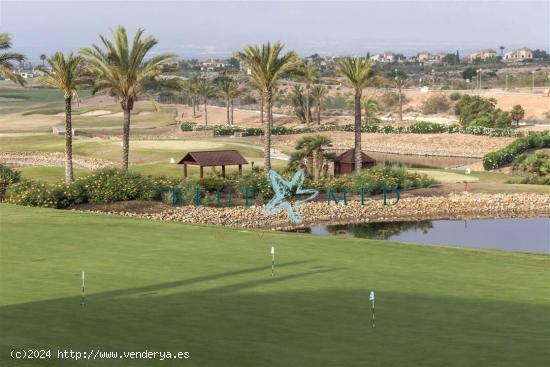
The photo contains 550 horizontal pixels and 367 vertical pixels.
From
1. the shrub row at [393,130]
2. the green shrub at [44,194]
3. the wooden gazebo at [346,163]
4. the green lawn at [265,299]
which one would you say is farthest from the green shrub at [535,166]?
the green lawn at [265,299]

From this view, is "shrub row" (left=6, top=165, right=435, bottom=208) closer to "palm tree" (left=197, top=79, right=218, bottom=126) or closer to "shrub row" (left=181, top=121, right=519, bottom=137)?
"shrub row" (left=181, top=121, right=519, bottom=137)

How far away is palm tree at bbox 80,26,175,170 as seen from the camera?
55.4 meters

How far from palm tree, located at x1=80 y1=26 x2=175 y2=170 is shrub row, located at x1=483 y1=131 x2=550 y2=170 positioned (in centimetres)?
3538

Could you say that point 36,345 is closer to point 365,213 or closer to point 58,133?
point 365,213

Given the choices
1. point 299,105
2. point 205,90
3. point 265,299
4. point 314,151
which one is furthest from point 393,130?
point 265,299

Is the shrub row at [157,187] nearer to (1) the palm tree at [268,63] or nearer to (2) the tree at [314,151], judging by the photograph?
(2) the tree at [314,151]

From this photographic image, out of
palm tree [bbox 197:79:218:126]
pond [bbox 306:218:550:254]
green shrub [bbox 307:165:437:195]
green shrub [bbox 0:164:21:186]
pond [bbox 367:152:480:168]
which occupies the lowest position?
pond [bbox 367:152:480:168]

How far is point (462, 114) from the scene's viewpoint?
134375 mm

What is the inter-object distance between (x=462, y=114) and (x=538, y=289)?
370 ft

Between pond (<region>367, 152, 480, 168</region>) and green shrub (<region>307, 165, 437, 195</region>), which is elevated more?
green shrub (<region>307, 165, 437, 195</region>)

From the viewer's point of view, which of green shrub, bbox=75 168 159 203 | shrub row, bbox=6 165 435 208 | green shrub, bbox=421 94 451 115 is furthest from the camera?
green shrub, bbox=421 94 451 115

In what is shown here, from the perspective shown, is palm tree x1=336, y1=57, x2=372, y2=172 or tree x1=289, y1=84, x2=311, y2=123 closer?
palm tree x1=336, y1=57, x2=372, y2=172

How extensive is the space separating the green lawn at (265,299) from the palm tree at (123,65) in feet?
78.1

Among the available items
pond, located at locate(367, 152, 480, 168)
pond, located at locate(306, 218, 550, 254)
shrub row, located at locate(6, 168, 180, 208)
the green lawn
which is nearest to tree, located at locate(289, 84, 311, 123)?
pond, located at locate(367, 152, 480, 168)
